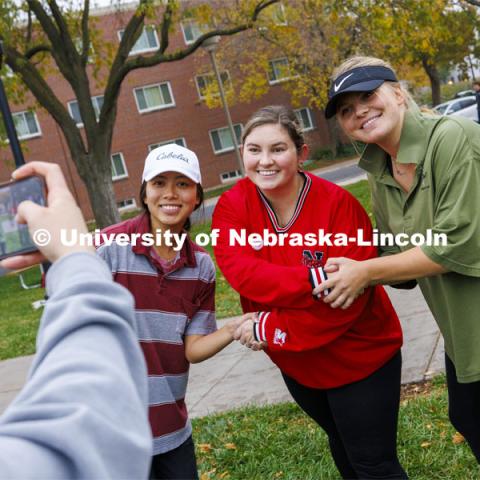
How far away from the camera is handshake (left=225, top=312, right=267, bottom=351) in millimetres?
2660

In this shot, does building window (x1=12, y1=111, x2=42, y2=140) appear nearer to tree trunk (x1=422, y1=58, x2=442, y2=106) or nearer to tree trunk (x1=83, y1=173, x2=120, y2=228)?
tree trunk (x1=83, y1=173, x2=120, y2=228)

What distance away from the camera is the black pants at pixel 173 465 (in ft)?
8.66

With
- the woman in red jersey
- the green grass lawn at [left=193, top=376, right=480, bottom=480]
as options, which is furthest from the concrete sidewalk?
the woman in red jersey

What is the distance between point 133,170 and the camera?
31969 mm

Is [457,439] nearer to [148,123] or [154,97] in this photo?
[148,123]

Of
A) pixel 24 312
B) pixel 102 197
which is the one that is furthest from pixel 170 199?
pixel 102 197

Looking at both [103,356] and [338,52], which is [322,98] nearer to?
[338,52]

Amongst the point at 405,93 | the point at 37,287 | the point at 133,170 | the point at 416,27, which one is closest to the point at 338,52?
the point at 133,170

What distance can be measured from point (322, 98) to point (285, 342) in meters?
27.4

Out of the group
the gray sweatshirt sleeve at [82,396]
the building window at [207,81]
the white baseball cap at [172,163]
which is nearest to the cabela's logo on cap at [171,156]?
the white baseball cap at [172,163]

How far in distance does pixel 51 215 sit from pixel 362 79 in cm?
180

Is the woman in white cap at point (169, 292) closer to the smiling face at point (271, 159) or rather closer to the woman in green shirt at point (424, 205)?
the smiling face at point (271, 159)

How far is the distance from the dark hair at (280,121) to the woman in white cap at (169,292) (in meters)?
0.31

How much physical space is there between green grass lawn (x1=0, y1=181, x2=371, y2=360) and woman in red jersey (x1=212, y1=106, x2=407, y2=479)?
2.39m
